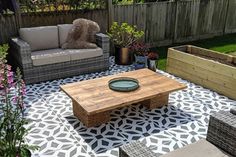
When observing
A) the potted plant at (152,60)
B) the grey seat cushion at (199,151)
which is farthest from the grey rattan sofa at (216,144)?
the potted plant at (152,60)

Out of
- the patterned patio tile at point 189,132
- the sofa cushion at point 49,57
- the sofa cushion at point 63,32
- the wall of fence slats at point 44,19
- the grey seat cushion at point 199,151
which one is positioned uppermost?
the wall of fence slats at point 44,19

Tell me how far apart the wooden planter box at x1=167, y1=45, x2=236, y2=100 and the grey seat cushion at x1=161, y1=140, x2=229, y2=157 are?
2084 mm

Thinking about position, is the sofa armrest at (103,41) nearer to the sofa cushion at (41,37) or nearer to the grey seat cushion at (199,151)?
the sofa cushion at (41,37)

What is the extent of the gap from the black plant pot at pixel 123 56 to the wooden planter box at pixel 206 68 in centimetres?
94

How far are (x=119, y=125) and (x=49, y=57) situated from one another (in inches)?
80.6

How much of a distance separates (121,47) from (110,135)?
9.24 feet

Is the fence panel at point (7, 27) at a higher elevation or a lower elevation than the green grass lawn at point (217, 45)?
higher

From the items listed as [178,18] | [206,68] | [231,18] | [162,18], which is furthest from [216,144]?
[231,18]

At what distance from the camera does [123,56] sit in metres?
5.87

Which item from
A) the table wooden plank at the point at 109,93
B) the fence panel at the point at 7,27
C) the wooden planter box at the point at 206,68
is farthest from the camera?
the fence panel at the point at 7,27

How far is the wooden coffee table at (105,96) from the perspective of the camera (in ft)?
10.9

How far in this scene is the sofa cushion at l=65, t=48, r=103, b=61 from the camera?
A: 5.09 m

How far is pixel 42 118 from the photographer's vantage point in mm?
3777

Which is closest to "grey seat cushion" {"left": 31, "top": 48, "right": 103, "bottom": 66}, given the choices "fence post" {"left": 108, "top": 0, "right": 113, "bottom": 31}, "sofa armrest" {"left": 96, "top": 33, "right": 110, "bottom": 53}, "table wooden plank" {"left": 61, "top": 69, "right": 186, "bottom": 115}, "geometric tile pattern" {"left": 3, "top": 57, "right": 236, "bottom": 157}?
"sofa armrest" {"left": 96, "top": 33, "right": 110, "bottom": 53}
